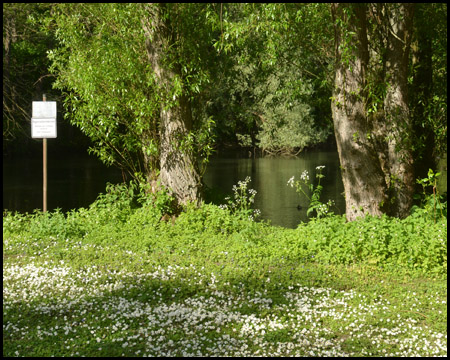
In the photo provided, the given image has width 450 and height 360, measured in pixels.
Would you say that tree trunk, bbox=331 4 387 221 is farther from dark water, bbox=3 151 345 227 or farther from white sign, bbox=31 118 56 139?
white sign, bbox=31 118 56 139

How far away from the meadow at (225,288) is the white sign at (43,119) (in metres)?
2.06

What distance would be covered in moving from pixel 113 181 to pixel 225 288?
68.8 feet

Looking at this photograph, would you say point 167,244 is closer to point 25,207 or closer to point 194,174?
point 194,174

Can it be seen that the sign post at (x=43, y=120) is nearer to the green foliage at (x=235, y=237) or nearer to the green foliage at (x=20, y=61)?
the green foliage at (x=235, y=237)

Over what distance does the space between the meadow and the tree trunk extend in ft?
2.11

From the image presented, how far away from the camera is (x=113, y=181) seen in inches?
1089

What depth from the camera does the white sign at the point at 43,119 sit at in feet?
39.7

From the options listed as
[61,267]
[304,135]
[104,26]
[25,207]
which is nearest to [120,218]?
[61,267]

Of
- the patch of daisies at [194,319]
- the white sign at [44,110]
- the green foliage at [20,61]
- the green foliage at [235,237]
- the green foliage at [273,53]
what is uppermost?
the green foliage at [20,61]

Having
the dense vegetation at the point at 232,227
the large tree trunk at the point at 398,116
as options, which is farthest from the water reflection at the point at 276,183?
the large tree trunk at the point at 398,116

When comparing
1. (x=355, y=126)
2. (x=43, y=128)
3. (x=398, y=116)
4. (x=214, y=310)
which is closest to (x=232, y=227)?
(x=355, y=126)

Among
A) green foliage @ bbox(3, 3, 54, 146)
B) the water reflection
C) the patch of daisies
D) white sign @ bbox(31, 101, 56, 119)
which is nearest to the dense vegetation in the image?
the patch of daisies

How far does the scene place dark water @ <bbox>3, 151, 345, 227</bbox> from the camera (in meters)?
19.6

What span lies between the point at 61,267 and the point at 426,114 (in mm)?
8382
